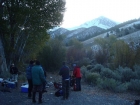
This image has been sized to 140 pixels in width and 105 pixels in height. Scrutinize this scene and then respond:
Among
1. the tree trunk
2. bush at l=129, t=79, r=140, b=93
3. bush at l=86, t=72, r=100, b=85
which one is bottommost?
bush at l=129, t=79, r=140, b=93

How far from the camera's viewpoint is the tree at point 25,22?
25.2 m

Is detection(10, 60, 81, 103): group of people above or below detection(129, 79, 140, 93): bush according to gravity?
above

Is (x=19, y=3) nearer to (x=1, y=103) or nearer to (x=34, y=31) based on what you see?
(x=34, y=31)

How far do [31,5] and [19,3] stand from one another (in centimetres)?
113

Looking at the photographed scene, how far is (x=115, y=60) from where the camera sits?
28422mm

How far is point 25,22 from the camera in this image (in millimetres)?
25812

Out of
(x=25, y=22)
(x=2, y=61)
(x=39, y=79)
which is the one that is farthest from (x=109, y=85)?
(x=25, y=22)

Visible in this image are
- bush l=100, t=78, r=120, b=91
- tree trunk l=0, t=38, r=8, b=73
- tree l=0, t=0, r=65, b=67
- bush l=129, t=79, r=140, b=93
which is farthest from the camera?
tree l=0, t=0, r=65, b=67

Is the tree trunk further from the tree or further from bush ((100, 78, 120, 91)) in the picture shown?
bush ((100, 78, 120, 91))

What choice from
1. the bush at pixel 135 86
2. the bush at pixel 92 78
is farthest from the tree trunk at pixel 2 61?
the bush at pixel 135 86

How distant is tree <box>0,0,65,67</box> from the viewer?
25.2 metres

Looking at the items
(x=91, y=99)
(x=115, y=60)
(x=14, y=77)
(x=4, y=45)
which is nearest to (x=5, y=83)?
(x=14, y=77)

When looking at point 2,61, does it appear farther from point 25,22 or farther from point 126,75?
point 126,75

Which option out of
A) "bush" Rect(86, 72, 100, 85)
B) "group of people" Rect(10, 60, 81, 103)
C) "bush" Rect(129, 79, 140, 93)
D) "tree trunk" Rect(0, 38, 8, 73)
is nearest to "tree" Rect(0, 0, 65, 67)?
"tree trunk" Rect(0, 38, 8, 73)
